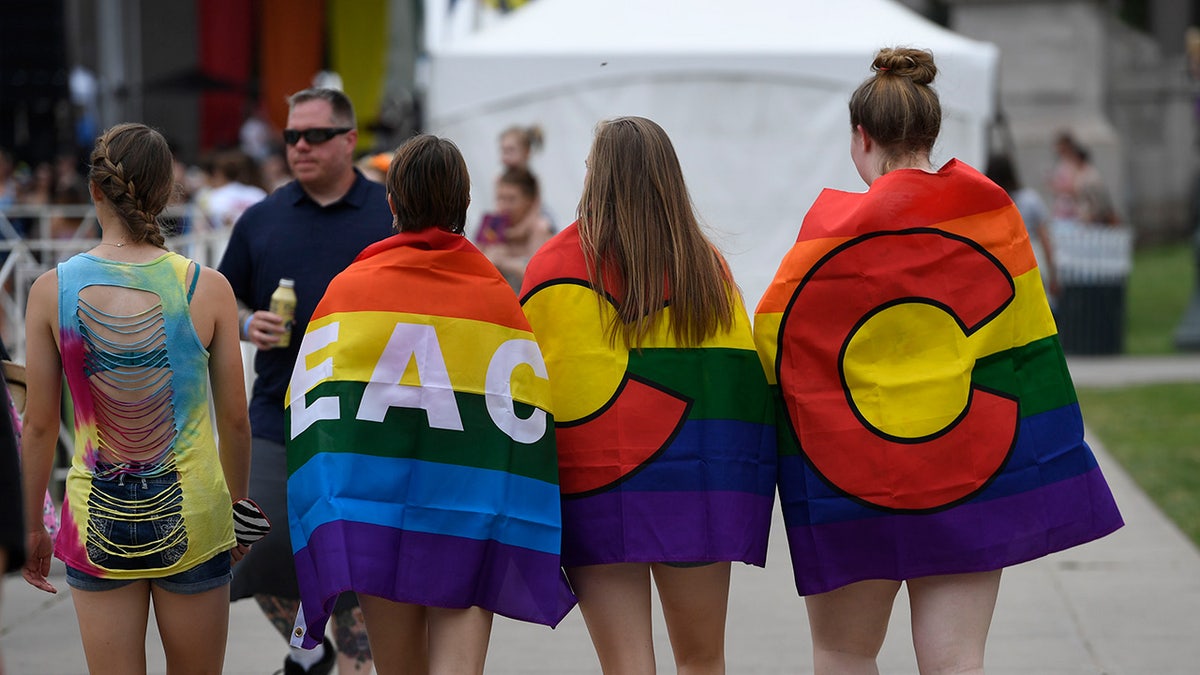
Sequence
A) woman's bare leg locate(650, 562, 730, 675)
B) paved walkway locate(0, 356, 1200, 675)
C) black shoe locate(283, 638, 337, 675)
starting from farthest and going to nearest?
paved walkway locate(0, 356, 1200, 675) → black shoe locate(283, 638, 337, 675) → woman's bare leg locate(650, 562, 730, 675)

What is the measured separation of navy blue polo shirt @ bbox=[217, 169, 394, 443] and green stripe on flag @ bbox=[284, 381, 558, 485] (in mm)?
1230

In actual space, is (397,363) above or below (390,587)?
above

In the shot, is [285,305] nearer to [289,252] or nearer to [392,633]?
[289,252]

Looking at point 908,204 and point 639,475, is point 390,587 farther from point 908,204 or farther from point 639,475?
point 908,204

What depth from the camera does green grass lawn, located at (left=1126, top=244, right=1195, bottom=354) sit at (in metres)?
16.4

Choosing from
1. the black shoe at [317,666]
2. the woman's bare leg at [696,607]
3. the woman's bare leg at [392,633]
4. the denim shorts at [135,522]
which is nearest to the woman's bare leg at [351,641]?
→ the black shoe at [317,666]

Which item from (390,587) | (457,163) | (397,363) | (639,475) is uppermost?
(457,163)

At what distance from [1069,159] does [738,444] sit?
1576cm

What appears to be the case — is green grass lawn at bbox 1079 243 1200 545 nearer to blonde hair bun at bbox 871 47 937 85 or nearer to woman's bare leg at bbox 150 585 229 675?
blonde hair bun at bbox 871 47 937 85

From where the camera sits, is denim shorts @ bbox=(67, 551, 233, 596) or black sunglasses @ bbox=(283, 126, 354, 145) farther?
black sunglasses @ bbox=(283, 126, 354, 145)

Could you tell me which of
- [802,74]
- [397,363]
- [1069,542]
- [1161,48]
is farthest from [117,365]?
[1161,48]

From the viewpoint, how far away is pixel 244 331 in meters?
5.01

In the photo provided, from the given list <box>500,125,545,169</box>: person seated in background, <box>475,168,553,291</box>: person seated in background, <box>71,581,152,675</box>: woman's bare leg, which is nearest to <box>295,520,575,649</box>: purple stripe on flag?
<box>71,581,152,675</box>: woman's bare leg

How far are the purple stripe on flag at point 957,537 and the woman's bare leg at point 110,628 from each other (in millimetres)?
1685
